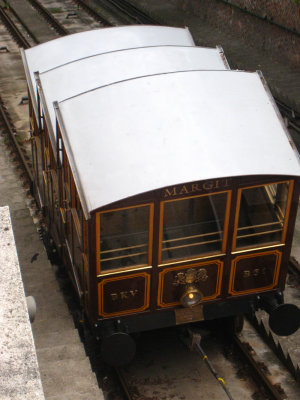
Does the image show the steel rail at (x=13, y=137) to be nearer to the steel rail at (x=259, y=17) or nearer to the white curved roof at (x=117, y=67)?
the white curved roof at (x=117, y=67)

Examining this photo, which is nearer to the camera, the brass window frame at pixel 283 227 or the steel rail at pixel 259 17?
the brass window frame at pixel 283 227

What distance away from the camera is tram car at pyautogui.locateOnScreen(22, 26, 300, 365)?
701 centimetres

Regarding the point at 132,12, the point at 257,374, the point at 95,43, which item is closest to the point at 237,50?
the point at 132,12

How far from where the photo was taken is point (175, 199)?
277 inches

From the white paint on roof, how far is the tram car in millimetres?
2315

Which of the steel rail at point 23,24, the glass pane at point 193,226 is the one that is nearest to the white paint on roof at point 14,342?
the glass pane at point 193,226

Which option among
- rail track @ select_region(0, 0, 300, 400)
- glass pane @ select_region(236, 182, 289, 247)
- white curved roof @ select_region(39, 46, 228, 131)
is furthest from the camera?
white curved roof @ select_region(39, 46, 228, 131)

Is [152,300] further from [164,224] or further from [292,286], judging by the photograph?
[292,286]

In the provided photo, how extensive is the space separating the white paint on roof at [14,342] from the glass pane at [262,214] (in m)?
3.41

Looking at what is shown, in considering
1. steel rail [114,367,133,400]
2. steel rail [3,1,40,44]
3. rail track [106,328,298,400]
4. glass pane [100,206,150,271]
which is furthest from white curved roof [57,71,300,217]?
steel rail [3,1,40,44]

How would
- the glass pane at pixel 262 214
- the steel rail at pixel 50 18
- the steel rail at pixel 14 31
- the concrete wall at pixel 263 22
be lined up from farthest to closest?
the steel rail at pixel 50 18 → the steel rail at pixel 14 31 → the concrete wall at pixel 263 22 → the glass pane at pixel 262 214

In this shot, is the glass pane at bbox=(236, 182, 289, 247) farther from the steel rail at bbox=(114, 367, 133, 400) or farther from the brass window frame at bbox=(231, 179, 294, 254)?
the steel rail at bbox=(114, 367, 133, 400)

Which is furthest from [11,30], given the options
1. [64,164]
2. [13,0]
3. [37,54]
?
[64,164]

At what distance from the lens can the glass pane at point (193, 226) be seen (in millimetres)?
7262
